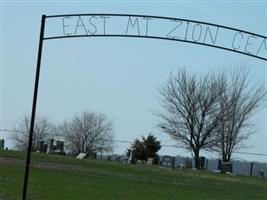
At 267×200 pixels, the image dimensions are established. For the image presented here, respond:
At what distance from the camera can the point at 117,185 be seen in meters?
19.1

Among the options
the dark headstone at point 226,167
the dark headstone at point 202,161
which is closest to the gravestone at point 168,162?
the dark headstone at point 226,167

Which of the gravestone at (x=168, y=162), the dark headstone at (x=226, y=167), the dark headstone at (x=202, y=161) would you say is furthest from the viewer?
the dark headstone at (x=202, y=161)

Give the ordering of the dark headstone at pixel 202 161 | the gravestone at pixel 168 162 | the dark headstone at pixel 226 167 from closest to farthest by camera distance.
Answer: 1. the gravestone at pixel 168 162
2. the dark headstone at pixel 226 167
3. the dark headstone at pixel 202 161

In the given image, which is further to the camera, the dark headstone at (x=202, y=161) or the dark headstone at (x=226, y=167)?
the dark headstone at (x=202, y=161)

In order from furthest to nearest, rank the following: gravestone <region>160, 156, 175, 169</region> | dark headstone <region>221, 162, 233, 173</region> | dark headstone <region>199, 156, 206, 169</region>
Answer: dark headstone <region>199, 156, 206, 169</region>, dark headstone <region>221, 162, 233, 173</region>, gravestone <region>160, 156, 175, 169</region>

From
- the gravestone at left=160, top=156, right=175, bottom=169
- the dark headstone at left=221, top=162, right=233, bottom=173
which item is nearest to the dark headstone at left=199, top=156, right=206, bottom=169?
the dark headstone at left=221, top=162, right=233, bottom=173

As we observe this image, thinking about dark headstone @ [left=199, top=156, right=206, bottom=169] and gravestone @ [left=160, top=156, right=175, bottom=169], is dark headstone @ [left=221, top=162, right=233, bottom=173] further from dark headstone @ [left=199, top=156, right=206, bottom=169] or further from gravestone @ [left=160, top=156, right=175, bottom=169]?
dark headstone @ [left=199, top=156, right=206, bottom=169]

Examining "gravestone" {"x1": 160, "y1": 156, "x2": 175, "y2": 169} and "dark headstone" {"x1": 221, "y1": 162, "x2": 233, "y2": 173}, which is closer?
"gravestone" {"x1": 160, "y1": 156, "x2": 175, "y2": 169}

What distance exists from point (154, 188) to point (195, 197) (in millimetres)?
2218

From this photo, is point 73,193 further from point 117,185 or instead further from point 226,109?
point 226,109

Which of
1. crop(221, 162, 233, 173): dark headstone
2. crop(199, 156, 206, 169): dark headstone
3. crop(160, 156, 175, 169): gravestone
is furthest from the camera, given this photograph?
crop(199, 156, 206, 169): dark headstone

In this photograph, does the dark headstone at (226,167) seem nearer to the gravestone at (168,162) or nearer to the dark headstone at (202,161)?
the gravestone at (168,162)

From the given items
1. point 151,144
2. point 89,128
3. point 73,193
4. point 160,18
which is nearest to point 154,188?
point 73,193

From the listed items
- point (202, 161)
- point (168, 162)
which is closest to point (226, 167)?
point (168, 162)
